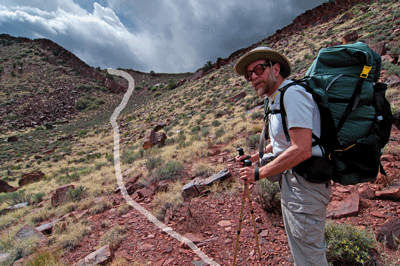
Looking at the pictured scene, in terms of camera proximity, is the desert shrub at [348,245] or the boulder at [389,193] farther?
the boulder at [389,193]

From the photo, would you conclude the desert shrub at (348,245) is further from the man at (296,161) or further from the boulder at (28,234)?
the boulder at (28,234)

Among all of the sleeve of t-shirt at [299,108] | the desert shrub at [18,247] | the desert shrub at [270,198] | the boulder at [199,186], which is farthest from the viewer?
the boulder at [199,186]

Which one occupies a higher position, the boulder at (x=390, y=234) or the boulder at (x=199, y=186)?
the boulder at (x=199, y=186)

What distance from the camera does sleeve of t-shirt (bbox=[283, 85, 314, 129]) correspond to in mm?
1371

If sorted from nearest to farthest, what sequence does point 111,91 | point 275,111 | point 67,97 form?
1. point 275,111
2. point 67,97
3. point 111,91

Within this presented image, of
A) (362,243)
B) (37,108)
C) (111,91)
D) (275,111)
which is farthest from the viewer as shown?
(111,91)

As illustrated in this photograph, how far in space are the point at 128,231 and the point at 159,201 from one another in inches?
41.8

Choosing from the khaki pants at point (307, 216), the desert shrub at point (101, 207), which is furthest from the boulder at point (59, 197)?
the khaki pants at point (307, 216)

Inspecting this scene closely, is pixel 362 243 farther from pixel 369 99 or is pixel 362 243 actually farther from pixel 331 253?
pixel 369 99

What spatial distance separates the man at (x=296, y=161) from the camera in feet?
4.59

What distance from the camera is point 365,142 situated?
1373mm

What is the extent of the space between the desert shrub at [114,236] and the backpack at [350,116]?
3669 mm

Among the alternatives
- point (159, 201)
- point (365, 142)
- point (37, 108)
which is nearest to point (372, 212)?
point (365, 142)

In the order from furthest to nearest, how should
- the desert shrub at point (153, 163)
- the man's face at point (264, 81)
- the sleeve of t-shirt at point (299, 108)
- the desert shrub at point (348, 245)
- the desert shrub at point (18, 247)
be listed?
the desert shrub at point (153, 163) < the desert shrub at point (18, 247) < the desert shrub at point (348, 245) < the man's face at point (264, 81) < the sleeve of t-shirt at point (299, 108)
